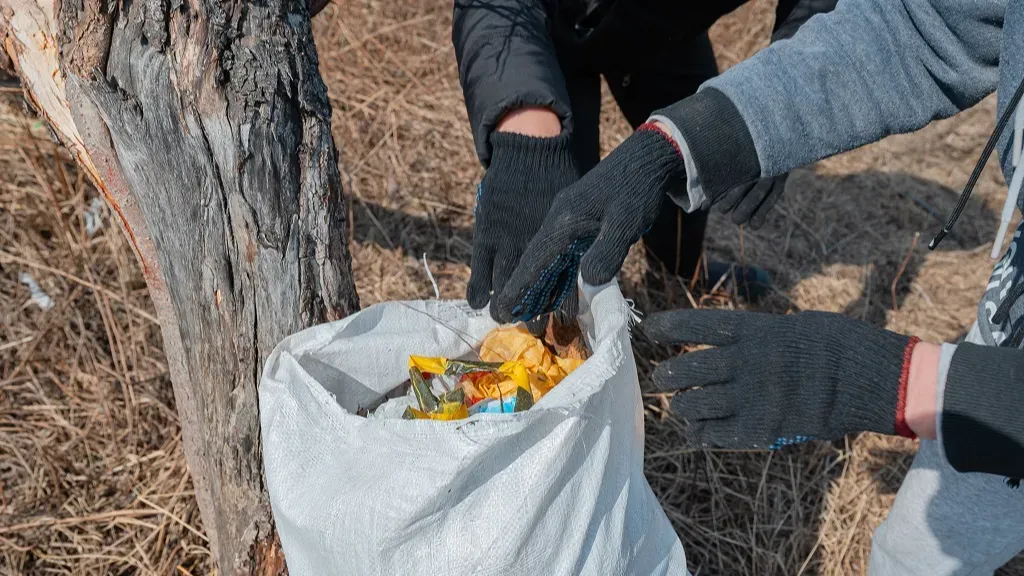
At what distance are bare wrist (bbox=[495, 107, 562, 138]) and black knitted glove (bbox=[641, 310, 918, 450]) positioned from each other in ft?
1.74

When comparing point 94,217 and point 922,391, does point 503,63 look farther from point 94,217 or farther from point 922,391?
point 94,217

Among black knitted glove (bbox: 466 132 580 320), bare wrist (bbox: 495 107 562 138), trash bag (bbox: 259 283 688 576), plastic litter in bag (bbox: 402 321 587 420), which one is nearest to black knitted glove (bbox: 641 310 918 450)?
trash bag (bbox: 259 283 688 576)

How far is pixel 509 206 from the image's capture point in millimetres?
1272

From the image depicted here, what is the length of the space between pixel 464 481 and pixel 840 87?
808mm

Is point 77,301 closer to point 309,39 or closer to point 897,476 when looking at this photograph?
point 309,39

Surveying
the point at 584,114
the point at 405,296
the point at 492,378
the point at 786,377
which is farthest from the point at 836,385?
the point at 405,296

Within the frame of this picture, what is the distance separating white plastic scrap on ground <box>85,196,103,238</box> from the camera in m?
2.18

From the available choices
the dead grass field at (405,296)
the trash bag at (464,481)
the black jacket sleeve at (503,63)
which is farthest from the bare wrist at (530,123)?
the dead grass field at (405,296)

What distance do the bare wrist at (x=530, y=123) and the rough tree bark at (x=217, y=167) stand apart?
0.33 m

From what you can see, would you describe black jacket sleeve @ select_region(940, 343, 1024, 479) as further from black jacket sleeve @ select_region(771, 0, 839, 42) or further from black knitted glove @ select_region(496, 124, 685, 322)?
black jacket sleeve @ select_region(771, 0, 839, 42)

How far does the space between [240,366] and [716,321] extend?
71 cm

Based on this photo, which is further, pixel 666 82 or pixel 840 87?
pixel 666 82

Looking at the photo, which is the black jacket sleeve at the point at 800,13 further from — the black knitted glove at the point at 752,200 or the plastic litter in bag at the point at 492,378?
the plastic litter in bag at the point at 492,378

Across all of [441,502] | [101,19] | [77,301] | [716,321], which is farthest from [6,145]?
[716,321]
